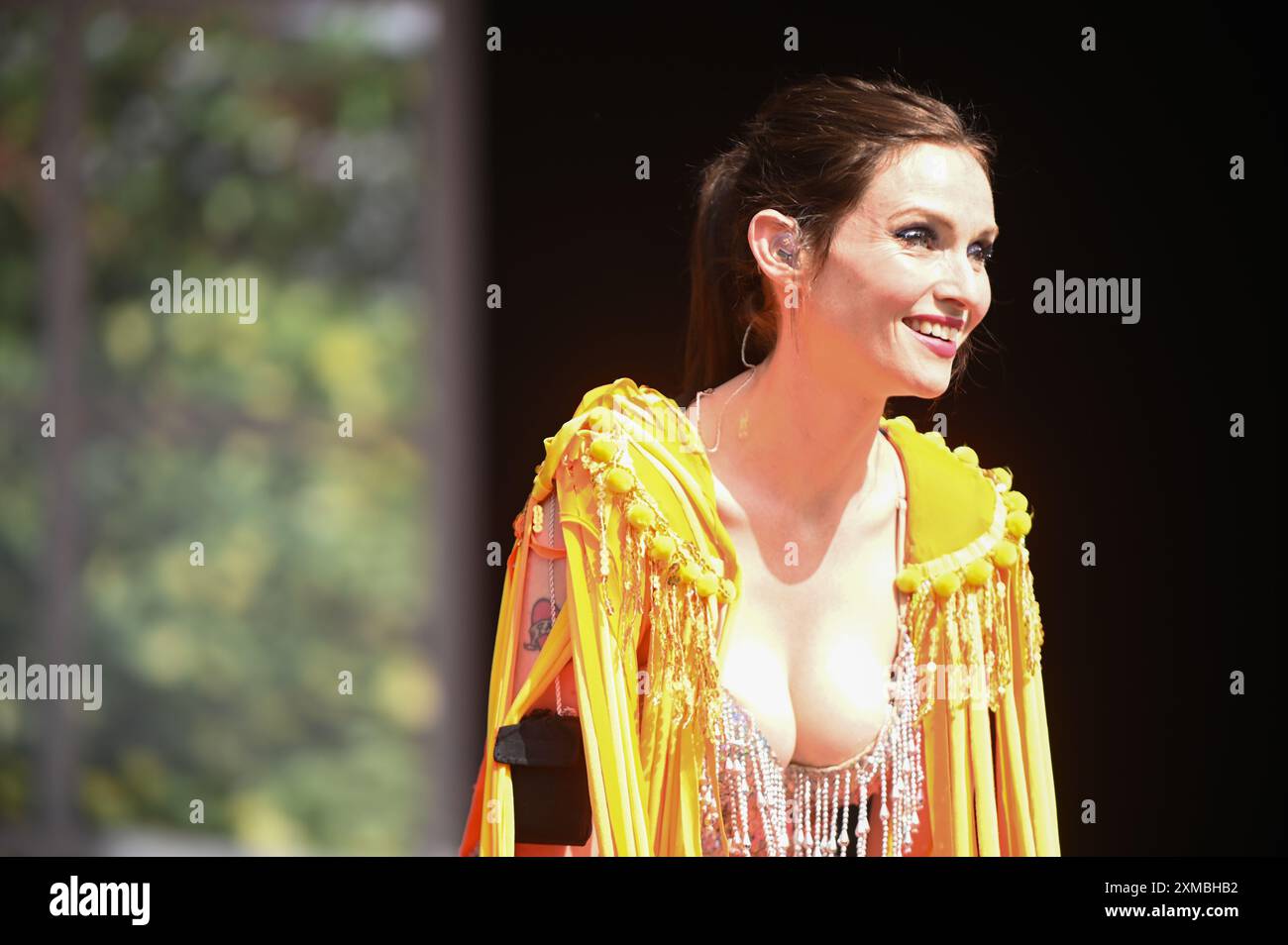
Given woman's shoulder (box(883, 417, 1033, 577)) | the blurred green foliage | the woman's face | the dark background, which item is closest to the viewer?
the woman's face

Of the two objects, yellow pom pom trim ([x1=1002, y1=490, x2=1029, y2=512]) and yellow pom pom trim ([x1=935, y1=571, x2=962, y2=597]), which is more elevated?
yellow pom pom trim ([x1=1002, y1=490, x2=1029, y2=512])

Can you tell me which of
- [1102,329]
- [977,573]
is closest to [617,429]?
[977,573]

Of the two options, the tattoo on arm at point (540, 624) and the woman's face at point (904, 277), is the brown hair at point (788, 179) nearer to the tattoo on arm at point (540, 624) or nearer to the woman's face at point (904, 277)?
the woman's face at point (904, 277)

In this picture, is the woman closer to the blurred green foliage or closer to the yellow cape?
the yellow cape

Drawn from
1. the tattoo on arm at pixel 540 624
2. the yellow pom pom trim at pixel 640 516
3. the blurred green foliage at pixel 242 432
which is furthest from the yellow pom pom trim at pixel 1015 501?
the blurred green foliage at pixel 242 432

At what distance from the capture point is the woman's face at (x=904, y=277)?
70.4 inches

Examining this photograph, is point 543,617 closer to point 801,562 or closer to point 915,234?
point 801,562

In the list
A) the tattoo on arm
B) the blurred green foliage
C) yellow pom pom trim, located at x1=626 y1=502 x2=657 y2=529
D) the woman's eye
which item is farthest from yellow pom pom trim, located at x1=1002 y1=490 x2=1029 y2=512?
the blurred green foliage

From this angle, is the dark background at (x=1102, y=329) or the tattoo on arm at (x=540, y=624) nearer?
the tattoo on arm at (x=540, y=624)

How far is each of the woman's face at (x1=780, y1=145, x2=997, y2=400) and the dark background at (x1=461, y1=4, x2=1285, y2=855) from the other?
196 millimetres

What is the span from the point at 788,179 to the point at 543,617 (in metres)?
0.58

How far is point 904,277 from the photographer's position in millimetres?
1790

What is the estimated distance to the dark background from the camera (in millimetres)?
2012

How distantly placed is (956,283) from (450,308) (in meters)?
0.99
